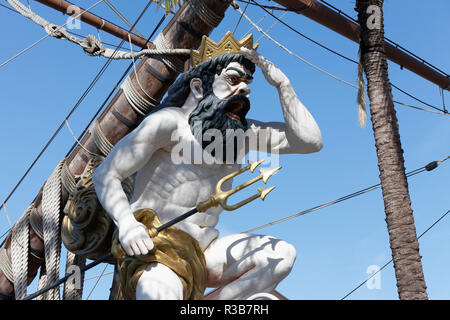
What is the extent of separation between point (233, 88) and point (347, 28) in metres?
6.54

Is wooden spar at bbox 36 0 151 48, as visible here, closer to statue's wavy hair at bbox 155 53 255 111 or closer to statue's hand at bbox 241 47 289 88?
statue's wavy hair at bbox 155 53 255 111

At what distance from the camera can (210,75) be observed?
400cm

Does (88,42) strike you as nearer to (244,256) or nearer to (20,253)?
(20,253)

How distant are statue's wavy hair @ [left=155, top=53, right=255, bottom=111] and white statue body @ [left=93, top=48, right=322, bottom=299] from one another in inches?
1.1

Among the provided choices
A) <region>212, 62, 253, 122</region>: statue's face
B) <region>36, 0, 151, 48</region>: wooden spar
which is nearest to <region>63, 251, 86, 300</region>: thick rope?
<region>212, 62, 253, 122</region>: statue's face

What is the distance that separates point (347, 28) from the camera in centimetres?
999

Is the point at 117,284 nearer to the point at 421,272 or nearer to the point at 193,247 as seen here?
the point at 193,247

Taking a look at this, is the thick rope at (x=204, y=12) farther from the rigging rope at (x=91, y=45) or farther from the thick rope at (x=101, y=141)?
the thick rope at (x=101, y=141)

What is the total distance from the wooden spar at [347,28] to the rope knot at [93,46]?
1.95 metres

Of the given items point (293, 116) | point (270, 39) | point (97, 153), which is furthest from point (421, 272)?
A: point (270, 39)

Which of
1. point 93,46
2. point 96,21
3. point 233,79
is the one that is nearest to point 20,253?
point 93,46

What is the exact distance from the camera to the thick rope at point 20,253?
5.50 m

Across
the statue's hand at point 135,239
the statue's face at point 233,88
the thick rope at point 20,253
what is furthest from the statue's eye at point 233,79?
the thick rope at point 20,253

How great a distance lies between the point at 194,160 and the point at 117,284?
0.95 m
